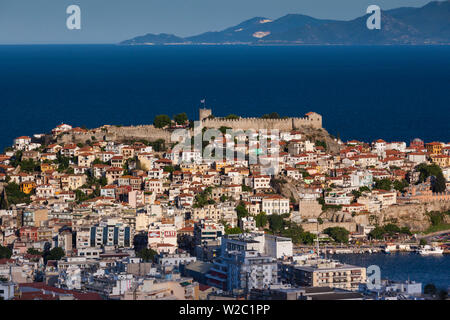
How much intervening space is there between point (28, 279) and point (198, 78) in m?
55.3

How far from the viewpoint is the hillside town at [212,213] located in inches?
783

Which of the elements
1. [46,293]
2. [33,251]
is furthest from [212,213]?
[46,293]

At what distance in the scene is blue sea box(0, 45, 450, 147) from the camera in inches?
1788

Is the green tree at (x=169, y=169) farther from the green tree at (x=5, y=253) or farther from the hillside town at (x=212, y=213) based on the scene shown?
the green tree at (x=5, y=253)

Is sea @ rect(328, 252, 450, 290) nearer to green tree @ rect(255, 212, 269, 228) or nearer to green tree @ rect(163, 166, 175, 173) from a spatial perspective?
green tree @ rect(255, 212, 269, 228)

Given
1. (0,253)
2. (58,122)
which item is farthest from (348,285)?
(58,122)

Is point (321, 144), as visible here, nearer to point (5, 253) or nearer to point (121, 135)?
point (121, 135)

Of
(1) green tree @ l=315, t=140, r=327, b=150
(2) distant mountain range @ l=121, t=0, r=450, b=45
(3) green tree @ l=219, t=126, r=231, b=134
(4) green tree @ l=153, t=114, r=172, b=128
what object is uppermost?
(4) green tree @ l=153, t=114, r=172, b=128

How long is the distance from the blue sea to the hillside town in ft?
Answer: 24.8

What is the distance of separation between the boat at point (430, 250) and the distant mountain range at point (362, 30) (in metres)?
124

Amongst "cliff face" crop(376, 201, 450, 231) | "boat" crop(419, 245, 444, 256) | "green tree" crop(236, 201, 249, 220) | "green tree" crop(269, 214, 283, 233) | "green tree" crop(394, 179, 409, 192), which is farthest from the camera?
"green tree" crop(394, 179, 409, 192)

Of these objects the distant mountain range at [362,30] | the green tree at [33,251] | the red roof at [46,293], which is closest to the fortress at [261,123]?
the green tree at [33,251]

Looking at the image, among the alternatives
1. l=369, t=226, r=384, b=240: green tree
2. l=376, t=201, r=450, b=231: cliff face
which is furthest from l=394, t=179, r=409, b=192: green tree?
l=369, t=226, r=384, b=240: green tree

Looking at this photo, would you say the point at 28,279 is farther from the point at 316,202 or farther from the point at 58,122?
the point at 58,122
